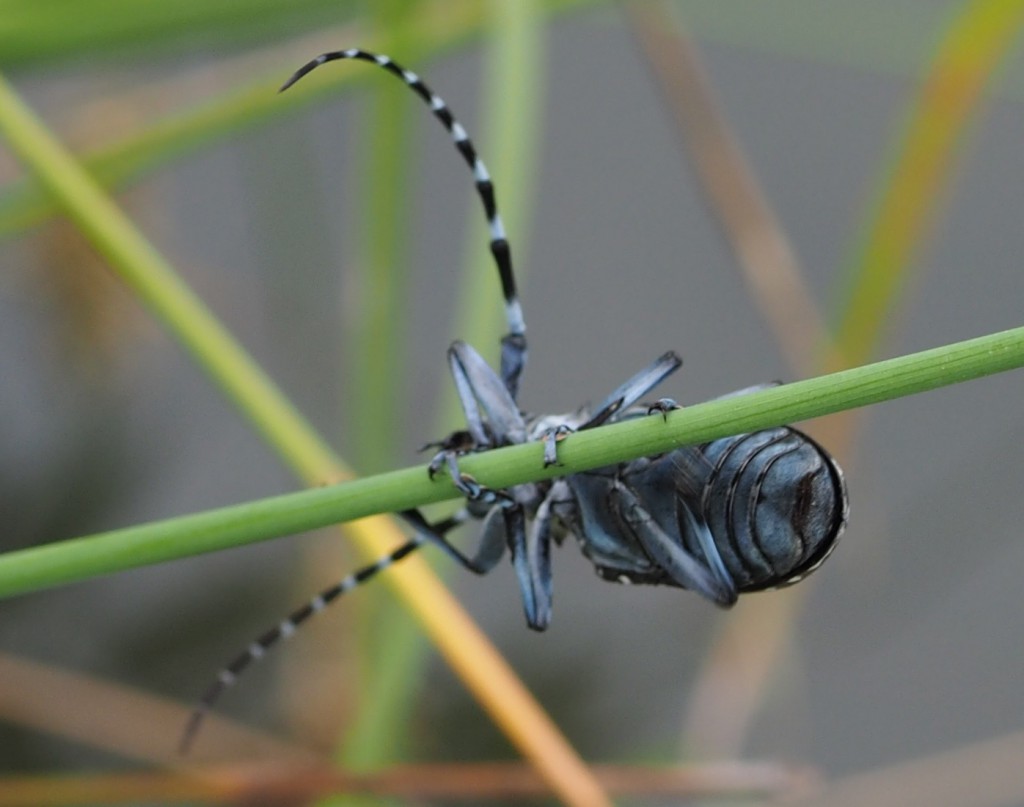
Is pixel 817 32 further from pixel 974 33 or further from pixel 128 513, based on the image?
pixel 128 513

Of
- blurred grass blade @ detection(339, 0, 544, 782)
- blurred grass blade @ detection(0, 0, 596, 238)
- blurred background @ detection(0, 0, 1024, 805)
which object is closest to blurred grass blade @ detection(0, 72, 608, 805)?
blurred grass blade @ detection(339, 0, 544, 782)

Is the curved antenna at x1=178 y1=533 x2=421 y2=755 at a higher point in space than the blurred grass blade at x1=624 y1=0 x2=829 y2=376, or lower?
lower

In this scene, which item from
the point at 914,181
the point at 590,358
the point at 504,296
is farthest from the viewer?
the point at 590,358

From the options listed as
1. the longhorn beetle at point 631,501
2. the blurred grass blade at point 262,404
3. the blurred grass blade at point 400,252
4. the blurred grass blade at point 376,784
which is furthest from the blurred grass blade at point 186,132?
the blurred grass blade at point 376,784

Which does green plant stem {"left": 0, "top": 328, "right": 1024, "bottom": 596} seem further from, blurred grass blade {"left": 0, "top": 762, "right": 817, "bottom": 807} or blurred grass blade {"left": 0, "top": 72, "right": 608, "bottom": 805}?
blurred grass blade {"left": 0, "top": 762, "right": 817, "bottom": 807}

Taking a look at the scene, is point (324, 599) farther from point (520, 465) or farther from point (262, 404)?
point (520, 465)

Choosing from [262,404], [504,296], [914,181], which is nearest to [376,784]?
[262,404]
